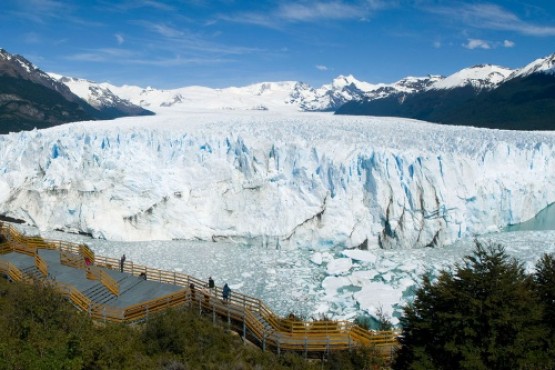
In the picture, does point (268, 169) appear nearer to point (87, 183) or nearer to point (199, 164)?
point (199, 164)

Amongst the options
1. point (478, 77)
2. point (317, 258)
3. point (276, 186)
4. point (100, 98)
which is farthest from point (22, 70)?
point (317, 258)

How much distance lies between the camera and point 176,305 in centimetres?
1028

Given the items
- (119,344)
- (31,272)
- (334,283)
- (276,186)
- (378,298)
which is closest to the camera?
(119,344)

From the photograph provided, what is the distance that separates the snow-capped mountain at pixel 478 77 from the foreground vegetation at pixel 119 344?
345 ft

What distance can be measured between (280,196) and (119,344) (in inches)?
502

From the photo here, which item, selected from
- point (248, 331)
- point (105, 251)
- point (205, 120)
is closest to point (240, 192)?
point (105, 251)

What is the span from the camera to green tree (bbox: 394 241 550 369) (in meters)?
6.68

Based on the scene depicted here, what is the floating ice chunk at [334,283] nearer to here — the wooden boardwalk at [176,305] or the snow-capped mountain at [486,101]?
the wooden boardwalk at [176,305]

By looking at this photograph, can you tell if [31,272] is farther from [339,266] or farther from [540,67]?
[540,67]

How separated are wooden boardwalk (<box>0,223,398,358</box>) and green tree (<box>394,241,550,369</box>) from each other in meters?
2.00

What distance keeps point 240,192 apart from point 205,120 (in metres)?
8.42

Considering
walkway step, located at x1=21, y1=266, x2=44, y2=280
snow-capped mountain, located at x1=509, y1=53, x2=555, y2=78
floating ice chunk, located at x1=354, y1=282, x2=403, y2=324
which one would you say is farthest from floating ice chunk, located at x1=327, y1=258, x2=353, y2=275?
snow-capped mountain, located at x1=509, y1=53, x2=555, y2=78

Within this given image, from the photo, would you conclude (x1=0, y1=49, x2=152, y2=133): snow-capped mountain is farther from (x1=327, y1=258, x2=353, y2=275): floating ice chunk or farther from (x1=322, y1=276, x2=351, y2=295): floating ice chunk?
(x1=322, y1=276, x2=351, y2=295): floating ice chunk

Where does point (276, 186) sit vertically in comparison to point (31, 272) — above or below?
above
